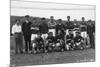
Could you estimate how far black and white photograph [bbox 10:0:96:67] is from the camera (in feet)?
8.55

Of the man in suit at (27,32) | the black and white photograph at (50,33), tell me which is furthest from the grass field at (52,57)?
the man in suit at (27,32)

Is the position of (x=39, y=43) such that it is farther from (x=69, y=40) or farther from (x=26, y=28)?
(x=69, y=40)

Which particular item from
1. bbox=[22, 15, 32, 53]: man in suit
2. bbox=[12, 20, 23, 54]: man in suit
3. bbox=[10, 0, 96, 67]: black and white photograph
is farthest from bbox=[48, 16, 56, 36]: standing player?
bbox=[12, 20, 23, 54]: man in suit

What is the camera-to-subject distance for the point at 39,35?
2729 millimetres

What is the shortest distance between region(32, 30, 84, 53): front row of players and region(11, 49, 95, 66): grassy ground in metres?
0.08

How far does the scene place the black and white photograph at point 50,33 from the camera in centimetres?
261

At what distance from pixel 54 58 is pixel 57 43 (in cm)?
24

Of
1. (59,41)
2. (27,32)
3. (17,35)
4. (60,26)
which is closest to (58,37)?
(59,41)

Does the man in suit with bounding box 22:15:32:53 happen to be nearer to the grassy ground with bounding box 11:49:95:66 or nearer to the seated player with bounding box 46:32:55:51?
the grassy ground with bounding box 11:49:95:66

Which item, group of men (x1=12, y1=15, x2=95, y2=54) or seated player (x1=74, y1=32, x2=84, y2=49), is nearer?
group of men (x1=12, y1=15, x2=95, y2=54)

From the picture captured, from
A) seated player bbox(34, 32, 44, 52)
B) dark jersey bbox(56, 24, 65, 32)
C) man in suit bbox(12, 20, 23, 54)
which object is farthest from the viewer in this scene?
dark jersey bbox(56, 24, 65, 32)

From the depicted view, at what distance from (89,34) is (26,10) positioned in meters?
1.12
